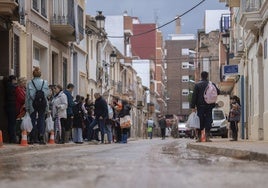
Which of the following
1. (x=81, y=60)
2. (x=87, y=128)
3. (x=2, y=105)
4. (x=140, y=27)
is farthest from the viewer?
(x=140, y=27)

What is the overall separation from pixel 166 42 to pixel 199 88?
106906 mm

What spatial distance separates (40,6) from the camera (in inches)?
882

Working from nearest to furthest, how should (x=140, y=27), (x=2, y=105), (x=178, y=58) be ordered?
(x=2, y=105) → (x=140, y=27) → (x=178, y=58)

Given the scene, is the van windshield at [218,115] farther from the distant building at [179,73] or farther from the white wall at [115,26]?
the distant building at [179,73]

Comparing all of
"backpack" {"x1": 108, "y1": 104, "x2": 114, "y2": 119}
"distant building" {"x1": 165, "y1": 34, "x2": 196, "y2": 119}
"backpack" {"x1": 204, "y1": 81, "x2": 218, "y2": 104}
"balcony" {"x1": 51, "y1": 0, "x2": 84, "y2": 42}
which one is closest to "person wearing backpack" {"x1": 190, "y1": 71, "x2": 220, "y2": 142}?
"backpack" {"x1": 204, "y1": 81, "x2": 218, "y2": 104}

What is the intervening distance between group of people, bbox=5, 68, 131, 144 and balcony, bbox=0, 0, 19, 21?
179 centimetres

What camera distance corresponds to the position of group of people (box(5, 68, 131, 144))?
1434 cm

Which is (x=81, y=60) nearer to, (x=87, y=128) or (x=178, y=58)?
(x=87, y=128)

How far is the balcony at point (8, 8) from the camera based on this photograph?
1590 cm

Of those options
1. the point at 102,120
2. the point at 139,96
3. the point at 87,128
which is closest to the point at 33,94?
the point at 102,120

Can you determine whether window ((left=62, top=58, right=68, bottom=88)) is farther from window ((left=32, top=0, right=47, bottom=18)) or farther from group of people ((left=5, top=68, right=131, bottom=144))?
group of people ((left=5, top=68, right=131, bottom=144))

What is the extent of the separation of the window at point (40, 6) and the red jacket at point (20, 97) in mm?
6561

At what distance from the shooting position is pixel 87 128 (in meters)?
22.2

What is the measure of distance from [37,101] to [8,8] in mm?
3325
